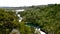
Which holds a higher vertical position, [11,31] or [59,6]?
[11,31]

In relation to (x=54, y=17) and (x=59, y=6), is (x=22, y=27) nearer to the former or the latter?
(x=54, y=17)

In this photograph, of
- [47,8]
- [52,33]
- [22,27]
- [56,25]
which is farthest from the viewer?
[47,8]

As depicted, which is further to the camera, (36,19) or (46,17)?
(46,17)

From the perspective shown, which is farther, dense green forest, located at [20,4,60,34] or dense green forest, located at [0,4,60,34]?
dense green forest, located at [20,4,60,34]

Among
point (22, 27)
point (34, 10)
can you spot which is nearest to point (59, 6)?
point (34, 10)

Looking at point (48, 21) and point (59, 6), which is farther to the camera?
point (59, 6)

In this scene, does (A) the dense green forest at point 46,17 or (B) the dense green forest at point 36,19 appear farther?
(A) the dense green forest at point 46,17

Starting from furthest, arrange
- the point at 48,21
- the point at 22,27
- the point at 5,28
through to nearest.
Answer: the point at 48,21, the point at 22,27, the point at 5,28
